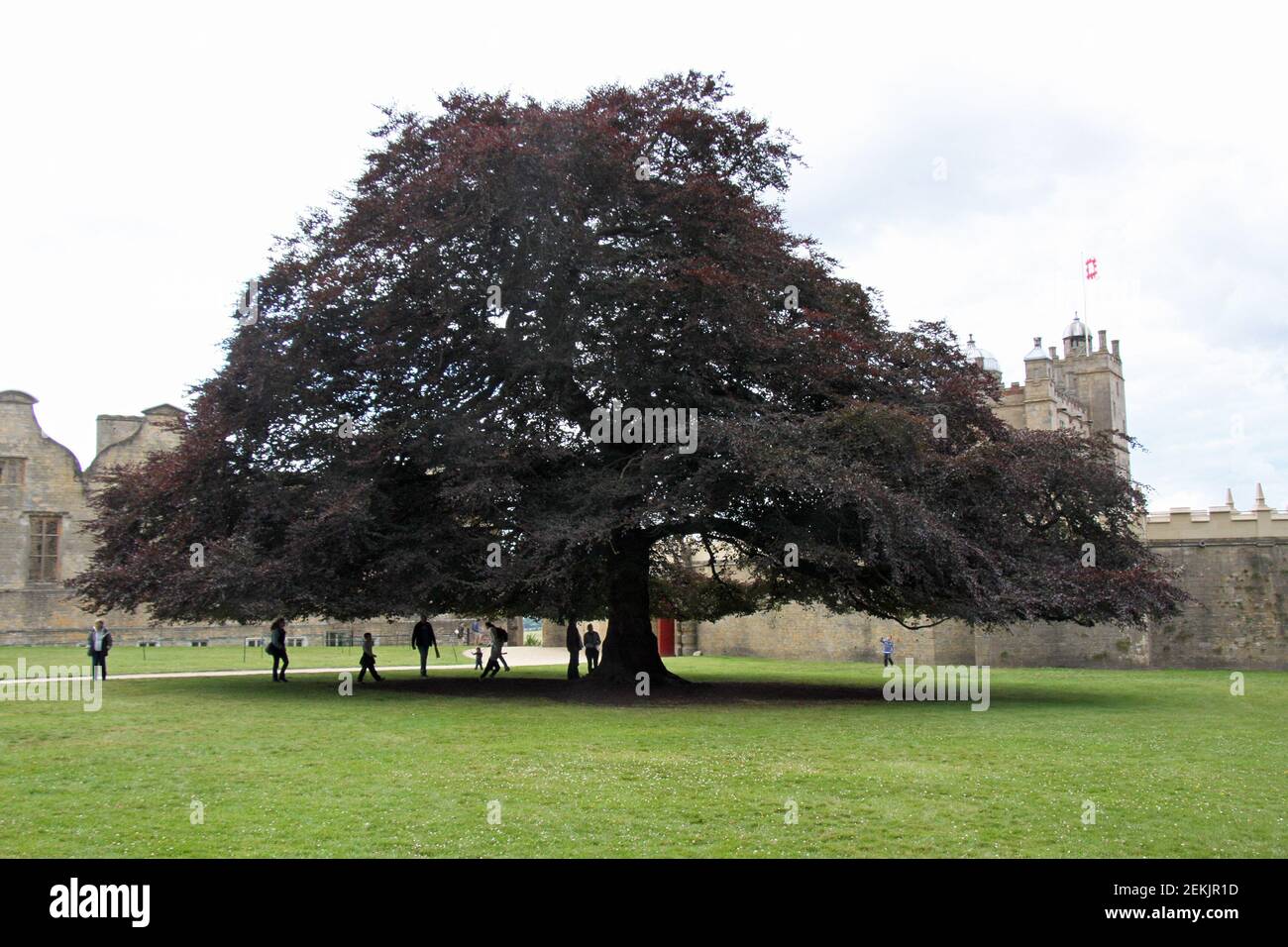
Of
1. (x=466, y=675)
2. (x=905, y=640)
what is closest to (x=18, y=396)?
(x=466, y=675)

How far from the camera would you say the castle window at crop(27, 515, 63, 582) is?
4416 centimetres

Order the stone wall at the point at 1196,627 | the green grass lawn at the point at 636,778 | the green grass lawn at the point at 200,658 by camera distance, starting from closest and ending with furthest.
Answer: the green grass lawn at the point at 636,778, the green grass lawn at the point at 200,658, the stone wall at the point at 1196,627

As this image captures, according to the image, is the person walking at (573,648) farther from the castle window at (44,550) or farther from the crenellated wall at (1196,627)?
the castle window at (44,550)

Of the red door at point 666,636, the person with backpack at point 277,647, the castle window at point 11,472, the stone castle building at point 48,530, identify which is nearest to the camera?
the person with backpack at point 277,647

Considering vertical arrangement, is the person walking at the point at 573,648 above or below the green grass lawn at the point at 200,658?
above

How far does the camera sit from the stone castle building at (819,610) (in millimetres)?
34688

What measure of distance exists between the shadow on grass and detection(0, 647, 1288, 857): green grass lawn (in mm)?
737

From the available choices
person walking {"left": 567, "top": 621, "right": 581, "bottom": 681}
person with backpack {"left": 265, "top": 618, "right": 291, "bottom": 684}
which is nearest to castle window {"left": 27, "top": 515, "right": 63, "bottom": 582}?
person with backpack {"left": 265, "top": 618, "right": 291, "bottom": 684}

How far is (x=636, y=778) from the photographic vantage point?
11328mm

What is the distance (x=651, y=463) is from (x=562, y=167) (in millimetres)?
6034

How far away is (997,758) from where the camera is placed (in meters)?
12.8

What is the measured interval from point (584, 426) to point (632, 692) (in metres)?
5.76

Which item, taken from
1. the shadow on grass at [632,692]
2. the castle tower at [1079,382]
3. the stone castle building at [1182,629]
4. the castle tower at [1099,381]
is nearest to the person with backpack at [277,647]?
the shadow on grass at [632,692]

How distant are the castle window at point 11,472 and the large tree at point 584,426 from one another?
23.8 m
